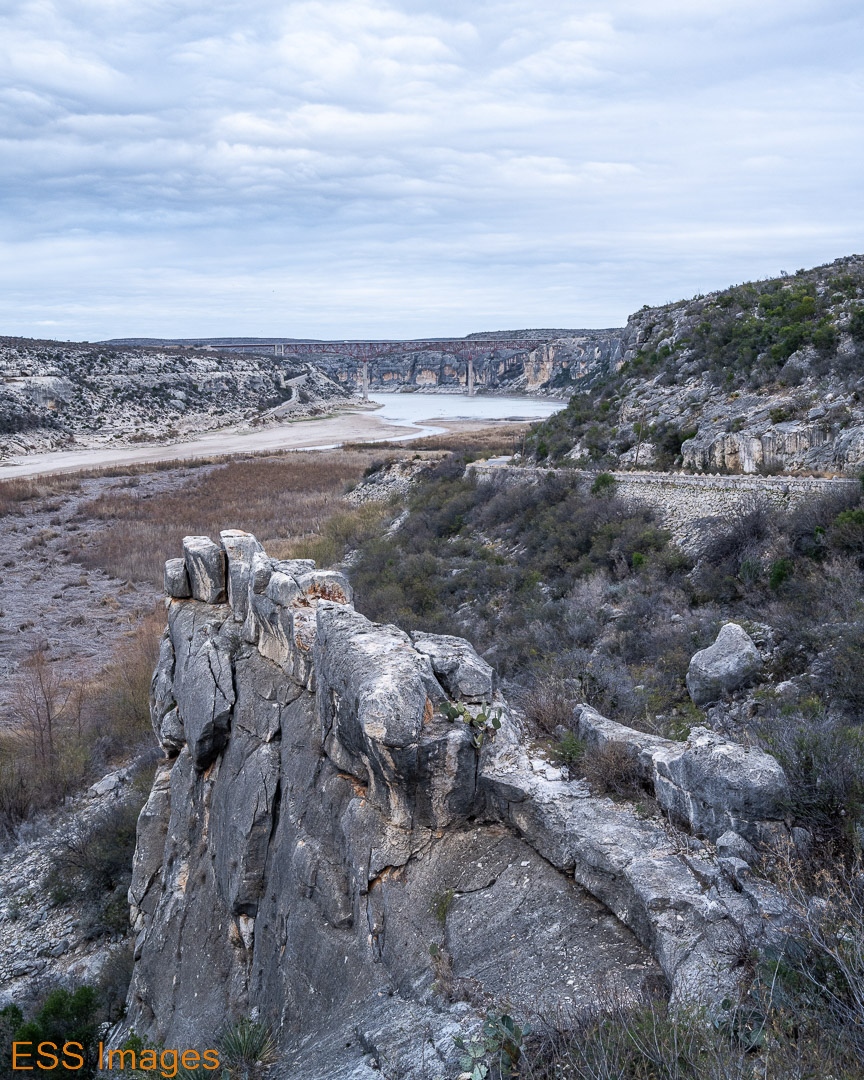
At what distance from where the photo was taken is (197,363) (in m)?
100

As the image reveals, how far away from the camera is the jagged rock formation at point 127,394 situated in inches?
2721

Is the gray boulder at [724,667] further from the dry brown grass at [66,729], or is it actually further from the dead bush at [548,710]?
the dry brown grass at [66,729]

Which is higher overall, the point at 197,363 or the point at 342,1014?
the point at 197,363

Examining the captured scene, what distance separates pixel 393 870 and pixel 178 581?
7295mm

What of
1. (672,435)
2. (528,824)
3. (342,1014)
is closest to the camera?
(342,1014)

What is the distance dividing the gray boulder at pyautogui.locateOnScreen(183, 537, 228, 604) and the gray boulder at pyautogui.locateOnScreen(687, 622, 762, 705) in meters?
7.48

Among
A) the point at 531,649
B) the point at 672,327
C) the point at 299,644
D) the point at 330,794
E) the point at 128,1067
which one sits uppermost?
the point at 672,327

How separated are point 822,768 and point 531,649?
9.49 m

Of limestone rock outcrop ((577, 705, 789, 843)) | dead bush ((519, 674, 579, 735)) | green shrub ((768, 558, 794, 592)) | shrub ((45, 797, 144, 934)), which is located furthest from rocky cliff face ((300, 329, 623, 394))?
limestone rock outcrop ((577, 705, 789, 843))

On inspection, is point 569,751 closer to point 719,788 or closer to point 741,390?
point 719,788

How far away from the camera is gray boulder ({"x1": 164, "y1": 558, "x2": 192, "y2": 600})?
1167cm

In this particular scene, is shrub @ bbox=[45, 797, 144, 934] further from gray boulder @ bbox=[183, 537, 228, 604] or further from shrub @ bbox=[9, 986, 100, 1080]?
gray boulder @ bbox=[183, 537, 228, 604]

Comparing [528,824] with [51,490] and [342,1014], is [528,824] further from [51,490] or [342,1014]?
[51,490]

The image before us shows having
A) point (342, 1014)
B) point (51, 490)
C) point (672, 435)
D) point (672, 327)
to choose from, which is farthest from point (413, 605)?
point (51, 490)
